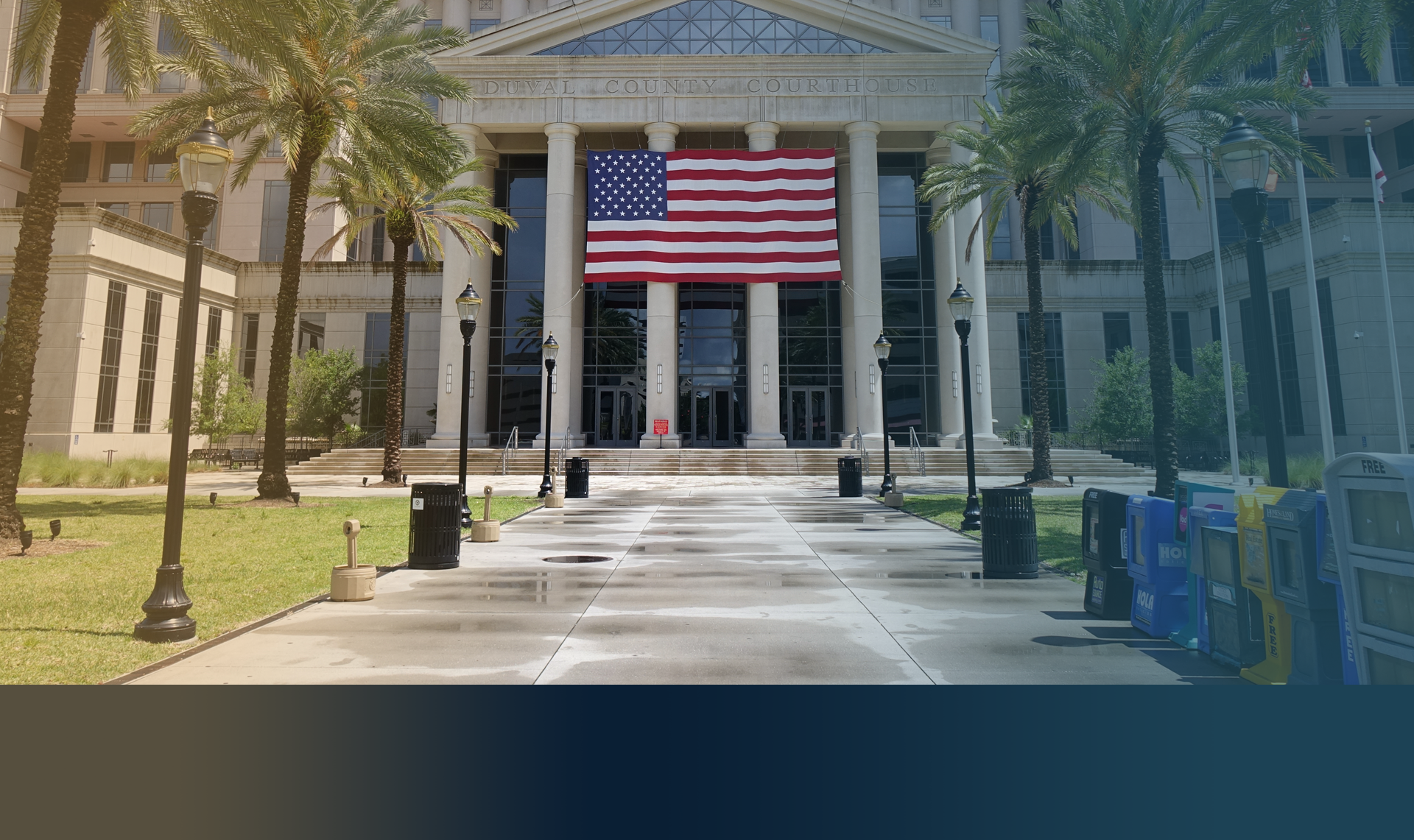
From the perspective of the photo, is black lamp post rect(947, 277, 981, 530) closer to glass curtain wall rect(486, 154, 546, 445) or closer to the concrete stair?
the concrete stair

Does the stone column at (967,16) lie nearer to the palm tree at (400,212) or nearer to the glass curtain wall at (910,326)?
the glass curtain wall at (910,326)

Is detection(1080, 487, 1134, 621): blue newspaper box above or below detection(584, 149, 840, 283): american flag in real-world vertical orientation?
below

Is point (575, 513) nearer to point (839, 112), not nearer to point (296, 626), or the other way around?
point (296, 626)

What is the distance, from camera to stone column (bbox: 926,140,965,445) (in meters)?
39.0

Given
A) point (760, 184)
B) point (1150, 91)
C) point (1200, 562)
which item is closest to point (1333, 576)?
point (1200, 562)

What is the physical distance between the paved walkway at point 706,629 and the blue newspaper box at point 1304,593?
2.08ft

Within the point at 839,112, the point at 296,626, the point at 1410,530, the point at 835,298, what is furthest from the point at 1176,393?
the point at 296,626

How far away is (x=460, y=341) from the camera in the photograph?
40156 millimetres

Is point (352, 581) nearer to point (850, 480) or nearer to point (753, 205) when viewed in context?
point (850, 480)

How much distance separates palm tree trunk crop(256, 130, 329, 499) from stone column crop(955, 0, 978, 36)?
4715cm

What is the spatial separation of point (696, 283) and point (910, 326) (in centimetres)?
1259

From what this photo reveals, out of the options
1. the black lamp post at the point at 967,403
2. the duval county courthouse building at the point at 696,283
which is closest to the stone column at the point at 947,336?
the duval county courthouse building at the point at 696,283

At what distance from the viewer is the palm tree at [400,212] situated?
24844mm

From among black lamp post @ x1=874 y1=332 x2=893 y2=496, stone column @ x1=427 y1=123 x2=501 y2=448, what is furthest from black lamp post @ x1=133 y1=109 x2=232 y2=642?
stone column @ x1=427 y1=123 x2=501 y2=448
